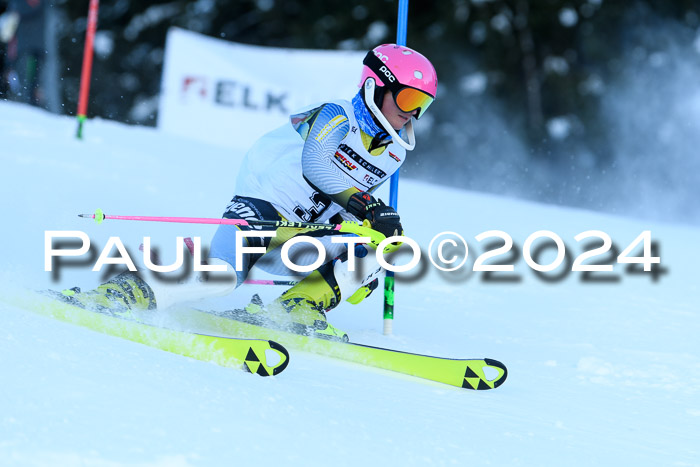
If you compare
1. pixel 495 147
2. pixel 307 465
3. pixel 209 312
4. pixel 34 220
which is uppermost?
pixel 495 147

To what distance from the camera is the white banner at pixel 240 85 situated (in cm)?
894

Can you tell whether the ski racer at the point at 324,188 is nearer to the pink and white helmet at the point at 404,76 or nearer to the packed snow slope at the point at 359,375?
the pink and white helmet at the point at 404,76

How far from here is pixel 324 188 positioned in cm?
345

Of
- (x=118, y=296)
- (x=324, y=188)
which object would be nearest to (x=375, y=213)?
(x=324, y=188)

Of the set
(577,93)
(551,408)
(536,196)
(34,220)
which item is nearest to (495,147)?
(577,93)

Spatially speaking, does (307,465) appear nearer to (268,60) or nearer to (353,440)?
(353,440)

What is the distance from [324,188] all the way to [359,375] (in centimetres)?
71

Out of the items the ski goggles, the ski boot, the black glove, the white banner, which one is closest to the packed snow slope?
the ski boot

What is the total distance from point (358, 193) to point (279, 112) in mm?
5647

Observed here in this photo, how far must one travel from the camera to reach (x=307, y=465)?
7.04 feet

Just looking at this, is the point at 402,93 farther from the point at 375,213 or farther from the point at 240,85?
the point at 240,85

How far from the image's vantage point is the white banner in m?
8.94

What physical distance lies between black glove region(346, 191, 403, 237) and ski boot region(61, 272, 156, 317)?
75cm

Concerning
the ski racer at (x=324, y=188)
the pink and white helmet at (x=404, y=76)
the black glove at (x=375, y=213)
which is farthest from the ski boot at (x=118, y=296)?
the pink and white helmet at (x=404, y=76)
